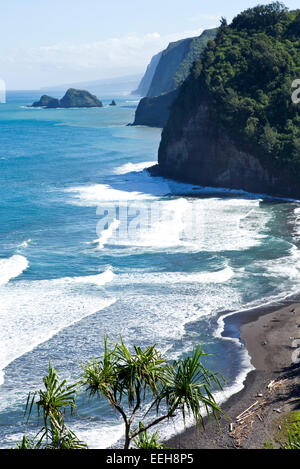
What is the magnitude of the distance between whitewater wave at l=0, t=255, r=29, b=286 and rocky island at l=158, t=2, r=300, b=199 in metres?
34.8

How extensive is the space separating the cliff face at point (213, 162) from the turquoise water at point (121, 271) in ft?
6.99

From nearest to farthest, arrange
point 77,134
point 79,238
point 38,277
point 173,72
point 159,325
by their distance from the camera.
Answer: point 159,325 < point 38,277 < point 79,238 < point 77,134 < point 173,72

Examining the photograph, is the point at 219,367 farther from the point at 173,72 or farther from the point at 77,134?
the point at 173,72

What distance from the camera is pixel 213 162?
236 feet

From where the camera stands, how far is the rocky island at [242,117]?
6625cm

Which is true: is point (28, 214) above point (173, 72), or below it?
below

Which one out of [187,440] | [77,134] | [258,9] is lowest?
[187,440]

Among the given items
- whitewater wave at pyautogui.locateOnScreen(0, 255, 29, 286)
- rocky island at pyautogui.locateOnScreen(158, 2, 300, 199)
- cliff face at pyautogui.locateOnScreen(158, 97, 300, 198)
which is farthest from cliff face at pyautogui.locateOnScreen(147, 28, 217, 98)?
whitewater wave at pyautogui.locateOnScreen(0, 255, 29, 286)

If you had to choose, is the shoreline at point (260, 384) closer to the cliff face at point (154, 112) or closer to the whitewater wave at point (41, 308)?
the whitewater wave at point (41, 308)

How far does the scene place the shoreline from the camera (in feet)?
69.4

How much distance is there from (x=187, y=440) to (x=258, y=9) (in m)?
→ 78.9

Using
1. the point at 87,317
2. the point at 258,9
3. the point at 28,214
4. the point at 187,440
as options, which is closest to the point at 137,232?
the point at 28,214

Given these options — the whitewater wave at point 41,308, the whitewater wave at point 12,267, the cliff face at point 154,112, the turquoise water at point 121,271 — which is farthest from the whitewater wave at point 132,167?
the cliff face at point 154,112

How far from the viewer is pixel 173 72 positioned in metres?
198
